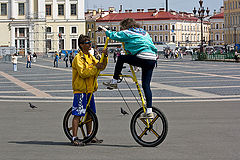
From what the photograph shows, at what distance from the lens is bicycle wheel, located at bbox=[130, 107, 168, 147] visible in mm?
7457

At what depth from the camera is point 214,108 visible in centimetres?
1328

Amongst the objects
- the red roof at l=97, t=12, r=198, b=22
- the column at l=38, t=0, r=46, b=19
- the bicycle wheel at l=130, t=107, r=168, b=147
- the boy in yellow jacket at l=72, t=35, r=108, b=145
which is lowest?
the bicycle wheel at l=130, t=107, r=168, b=147

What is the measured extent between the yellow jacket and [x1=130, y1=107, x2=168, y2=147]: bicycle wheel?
70cm

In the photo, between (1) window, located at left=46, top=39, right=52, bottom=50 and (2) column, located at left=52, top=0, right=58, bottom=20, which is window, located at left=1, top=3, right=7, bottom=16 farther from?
(1) window, located at left=46, top=39, right=52, bottom=50

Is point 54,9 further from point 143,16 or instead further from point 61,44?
point 143,16

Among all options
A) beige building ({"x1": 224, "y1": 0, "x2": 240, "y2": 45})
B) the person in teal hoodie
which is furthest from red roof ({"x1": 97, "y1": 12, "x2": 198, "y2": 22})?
the person in teal hoodie

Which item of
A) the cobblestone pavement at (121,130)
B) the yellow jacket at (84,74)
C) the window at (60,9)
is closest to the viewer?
the cobblestone pavement at (121,130)

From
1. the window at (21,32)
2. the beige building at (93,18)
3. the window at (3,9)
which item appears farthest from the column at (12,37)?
the beige building at (93,18)

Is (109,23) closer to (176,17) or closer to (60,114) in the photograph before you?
(176,17)

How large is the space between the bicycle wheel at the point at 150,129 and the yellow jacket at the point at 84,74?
2.30 feet

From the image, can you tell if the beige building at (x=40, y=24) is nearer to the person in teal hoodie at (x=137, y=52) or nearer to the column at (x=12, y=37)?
the column at (x=12, y=37)

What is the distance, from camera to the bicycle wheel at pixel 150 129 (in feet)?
24.5

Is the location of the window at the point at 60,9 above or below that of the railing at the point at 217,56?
above

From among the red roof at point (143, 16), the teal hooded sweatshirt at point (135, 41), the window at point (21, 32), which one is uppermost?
the red roof at point (143, 16)
